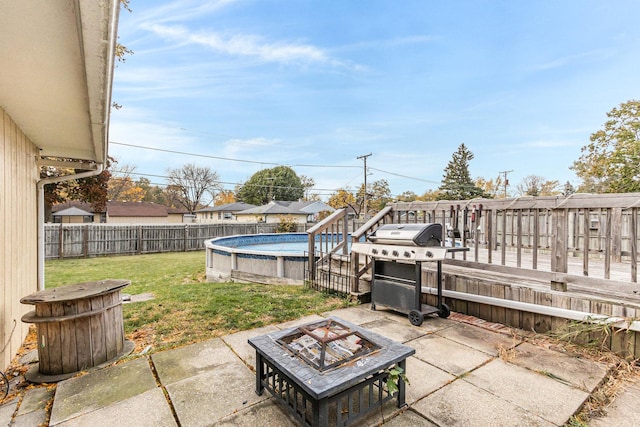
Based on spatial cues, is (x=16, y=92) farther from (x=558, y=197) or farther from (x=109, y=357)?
(x=558, y=197)

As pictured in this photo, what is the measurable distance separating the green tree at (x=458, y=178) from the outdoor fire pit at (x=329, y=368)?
39.4 m

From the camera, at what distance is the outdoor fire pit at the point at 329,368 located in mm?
1586

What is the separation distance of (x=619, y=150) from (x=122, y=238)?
80.4 ft

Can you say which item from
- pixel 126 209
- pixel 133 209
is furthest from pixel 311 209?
pixel 126 209

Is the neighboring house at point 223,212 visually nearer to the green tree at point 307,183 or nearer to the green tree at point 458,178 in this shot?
the green tree at point 307,183

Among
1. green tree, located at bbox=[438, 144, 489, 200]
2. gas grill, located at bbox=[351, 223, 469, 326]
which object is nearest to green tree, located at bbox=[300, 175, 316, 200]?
green tree, located at bbox=[438, 144, 489, 200]

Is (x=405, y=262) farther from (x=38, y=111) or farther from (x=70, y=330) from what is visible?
(x=38, y=111)

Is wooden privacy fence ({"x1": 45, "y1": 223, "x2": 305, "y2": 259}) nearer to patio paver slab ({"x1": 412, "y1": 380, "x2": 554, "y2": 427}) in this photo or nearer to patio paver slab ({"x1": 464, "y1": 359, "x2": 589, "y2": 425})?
patio paver slab ({"x1": 412, "y1": 380, "x2": 554, "y2": 427})

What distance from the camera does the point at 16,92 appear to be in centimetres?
237

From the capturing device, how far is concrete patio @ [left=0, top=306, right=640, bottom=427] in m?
1.82

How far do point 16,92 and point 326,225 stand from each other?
4344 mm

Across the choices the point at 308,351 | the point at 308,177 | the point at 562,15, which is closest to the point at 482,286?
the point at 308,351

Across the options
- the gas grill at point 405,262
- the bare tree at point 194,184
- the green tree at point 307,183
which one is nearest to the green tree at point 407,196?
the green tree at point 307,183

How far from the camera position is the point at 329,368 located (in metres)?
1.69
